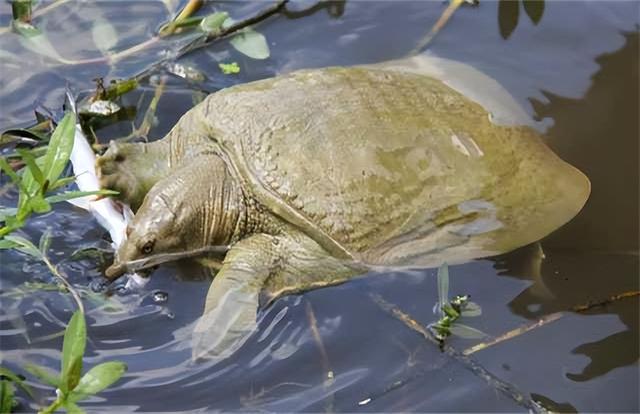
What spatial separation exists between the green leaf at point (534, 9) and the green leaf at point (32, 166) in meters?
2.19

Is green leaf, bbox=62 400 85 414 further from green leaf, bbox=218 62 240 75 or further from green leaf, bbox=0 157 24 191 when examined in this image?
green leaf, bbox=218 62 240 75

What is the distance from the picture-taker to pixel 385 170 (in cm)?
231

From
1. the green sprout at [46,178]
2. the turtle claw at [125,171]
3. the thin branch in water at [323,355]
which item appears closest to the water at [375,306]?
the thin branch in water at [323,355]

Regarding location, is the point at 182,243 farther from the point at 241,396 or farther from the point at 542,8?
the point at 542,8

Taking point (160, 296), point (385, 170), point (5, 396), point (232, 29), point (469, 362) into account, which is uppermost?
point (232, 29)

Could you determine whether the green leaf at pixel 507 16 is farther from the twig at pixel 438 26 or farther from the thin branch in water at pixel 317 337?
the thin branch in water at pixel 317 337

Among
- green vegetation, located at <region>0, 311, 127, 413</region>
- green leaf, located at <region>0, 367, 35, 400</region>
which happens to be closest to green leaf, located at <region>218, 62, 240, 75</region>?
green leaf, located at <region>0, 367, 35, 400</region>

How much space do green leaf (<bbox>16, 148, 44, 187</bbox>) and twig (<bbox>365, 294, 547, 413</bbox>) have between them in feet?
3.27

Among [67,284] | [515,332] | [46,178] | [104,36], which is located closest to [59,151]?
[46,178]

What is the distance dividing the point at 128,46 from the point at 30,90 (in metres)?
0.38

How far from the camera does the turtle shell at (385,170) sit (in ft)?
7.55

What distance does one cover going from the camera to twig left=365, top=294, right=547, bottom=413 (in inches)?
81.4

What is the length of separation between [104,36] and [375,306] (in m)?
1.44

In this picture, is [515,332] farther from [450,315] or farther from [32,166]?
[32,166]
